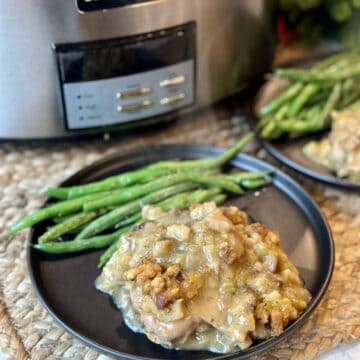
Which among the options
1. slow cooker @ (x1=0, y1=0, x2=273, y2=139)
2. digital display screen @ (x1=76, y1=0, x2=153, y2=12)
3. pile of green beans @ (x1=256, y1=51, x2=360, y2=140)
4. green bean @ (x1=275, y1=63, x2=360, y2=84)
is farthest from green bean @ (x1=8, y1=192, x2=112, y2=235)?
green bean @ (x1=275, y1=63, x2=360, y2=84)

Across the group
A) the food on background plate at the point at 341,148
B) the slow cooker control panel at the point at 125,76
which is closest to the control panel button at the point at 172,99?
the slow cooker control panel at the point at 125,76

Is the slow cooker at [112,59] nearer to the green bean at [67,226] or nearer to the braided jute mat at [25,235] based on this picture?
the braided jute mat at [25,235]

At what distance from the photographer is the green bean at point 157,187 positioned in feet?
3.95

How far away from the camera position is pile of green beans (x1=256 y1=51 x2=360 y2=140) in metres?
1.45

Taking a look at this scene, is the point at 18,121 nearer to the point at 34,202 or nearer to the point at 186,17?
the point at 34,202

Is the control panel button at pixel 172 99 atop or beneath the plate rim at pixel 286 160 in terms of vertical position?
atop

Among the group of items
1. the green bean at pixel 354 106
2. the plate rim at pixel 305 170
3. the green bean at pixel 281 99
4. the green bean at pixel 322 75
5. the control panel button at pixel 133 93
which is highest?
the control panel button at pixel 133 93

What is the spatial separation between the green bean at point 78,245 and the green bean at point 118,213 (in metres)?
0.02

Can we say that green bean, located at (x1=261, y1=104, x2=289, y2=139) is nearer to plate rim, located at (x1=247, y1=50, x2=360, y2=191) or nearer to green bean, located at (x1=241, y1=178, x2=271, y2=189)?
plate rim, located at (x1=247, y1=50, x2=360, y2=191)

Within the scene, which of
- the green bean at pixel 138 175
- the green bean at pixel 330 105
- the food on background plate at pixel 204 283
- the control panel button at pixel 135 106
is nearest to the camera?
the food on background plate at pixel 204 283

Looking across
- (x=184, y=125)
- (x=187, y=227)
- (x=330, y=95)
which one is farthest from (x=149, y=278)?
(x=330, y=95)

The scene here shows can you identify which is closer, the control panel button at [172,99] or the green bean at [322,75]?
the control panel button at [172,99]

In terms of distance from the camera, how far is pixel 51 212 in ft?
3.89

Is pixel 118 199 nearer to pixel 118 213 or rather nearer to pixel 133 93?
pixel 118 213
